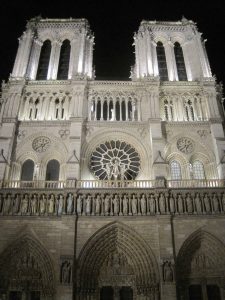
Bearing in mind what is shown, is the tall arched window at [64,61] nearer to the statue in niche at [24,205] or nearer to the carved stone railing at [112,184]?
the carved stone railing at [112,184]

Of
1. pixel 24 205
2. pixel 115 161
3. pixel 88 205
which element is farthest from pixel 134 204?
pixel 24 205

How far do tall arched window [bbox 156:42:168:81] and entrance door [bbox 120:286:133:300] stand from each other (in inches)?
536

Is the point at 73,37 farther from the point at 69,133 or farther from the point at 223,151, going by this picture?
the point at 223,151

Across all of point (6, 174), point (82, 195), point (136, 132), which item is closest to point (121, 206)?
point (82, 195)

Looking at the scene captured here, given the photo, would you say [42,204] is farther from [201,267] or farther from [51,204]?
[201,267]

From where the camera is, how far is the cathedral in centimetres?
1535

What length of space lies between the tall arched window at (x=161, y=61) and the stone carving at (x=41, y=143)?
906cm

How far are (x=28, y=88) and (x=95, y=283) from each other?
1246cm

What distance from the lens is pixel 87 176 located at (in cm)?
1830

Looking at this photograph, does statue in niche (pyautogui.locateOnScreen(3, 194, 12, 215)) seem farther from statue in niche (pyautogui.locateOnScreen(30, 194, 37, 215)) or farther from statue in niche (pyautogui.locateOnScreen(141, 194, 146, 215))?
statue in niche (pyautogui.locateOnScreen(141, 194, 146, 215))

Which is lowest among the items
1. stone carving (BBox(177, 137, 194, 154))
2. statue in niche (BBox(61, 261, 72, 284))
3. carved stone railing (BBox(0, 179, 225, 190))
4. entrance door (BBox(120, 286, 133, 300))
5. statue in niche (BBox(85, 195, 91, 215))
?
entrance door (BBox(120, 286, 133, 300))

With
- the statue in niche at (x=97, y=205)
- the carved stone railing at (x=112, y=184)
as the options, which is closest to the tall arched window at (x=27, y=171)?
the carved stone railing at (x=112, y=184)

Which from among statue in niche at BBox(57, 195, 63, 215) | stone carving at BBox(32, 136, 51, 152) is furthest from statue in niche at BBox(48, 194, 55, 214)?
stone carving at BBox(32, 136, 51, 152)

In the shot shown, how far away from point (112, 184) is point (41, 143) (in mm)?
4986
